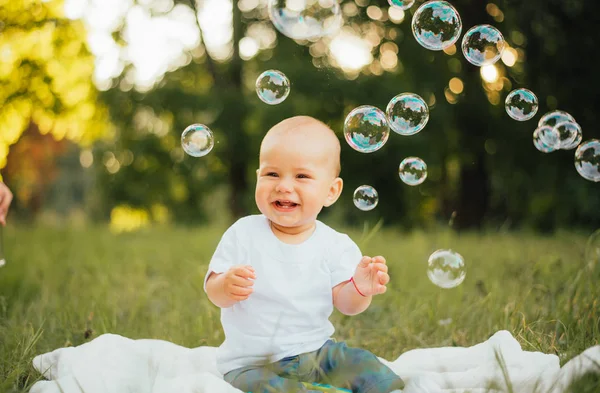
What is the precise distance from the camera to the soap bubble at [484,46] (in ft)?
10.1

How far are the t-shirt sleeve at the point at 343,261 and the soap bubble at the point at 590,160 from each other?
1509mm

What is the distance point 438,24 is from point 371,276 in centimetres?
153

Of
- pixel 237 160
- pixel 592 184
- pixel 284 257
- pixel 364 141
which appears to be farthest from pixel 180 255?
pixel 592 184

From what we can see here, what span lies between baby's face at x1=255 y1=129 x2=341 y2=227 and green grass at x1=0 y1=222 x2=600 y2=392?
86 cm

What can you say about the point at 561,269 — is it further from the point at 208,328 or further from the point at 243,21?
the point at 243,21

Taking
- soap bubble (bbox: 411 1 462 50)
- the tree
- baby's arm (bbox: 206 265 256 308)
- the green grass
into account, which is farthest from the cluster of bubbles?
the tree

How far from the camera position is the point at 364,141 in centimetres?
276

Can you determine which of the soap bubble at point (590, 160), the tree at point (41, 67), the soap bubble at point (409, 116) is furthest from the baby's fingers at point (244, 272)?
the tree at point (41, 67)

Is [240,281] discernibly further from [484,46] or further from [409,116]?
[484,46]

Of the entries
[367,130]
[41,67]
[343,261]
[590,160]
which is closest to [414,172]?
[367,130]

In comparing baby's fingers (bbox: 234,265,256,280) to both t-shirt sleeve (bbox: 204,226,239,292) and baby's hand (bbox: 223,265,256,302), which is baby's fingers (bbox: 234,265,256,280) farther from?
t-shirt sleeve (bbox: 204,226,239,292)

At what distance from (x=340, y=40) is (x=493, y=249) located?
5176 mm

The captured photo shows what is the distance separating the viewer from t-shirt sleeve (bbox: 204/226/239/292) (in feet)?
6.72

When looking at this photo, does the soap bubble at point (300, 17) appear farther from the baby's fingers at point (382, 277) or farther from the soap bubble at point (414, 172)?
the baby's fingers at point (382, 277)
